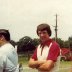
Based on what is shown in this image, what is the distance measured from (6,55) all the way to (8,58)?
73 millimetres

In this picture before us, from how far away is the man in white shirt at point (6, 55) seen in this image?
6121 millimetres

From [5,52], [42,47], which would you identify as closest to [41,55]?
[42,47]

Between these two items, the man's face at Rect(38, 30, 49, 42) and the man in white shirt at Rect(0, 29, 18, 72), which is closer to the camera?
the man in white shirt at Rect(0, 29, 18, 72)

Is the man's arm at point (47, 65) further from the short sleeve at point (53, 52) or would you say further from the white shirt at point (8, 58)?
the white shirt at point (8, 58)

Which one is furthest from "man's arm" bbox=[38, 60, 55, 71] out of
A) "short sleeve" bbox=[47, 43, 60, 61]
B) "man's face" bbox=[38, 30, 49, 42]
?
"man's face" bbox=[38, 30, 49, 42]

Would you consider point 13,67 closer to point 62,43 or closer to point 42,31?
point 42,31

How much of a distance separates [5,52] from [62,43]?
80129 mm

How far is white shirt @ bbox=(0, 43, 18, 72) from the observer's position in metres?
6.11

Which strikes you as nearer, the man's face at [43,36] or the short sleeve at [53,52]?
the short sleeve at [53,52]

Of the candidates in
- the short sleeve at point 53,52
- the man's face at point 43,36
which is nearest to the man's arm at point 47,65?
the short sleeve at point 53,52

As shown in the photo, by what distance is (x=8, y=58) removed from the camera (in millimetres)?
6211

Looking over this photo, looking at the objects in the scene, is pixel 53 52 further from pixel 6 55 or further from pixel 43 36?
pixel 6 55

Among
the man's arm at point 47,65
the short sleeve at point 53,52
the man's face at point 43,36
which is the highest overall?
the man's face at point 43,36

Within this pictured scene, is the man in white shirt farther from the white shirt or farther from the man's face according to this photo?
the man's face
